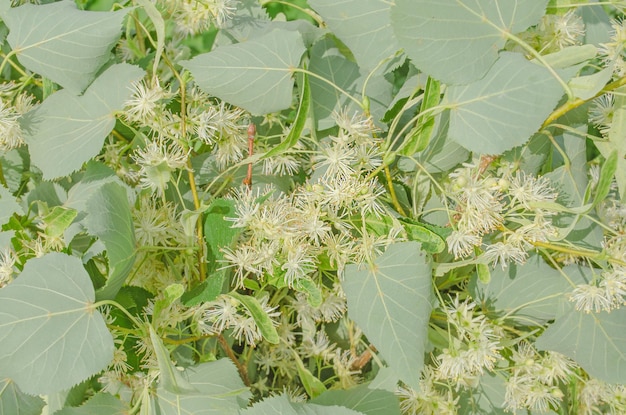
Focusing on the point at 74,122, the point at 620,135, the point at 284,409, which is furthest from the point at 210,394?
the point at 620,135

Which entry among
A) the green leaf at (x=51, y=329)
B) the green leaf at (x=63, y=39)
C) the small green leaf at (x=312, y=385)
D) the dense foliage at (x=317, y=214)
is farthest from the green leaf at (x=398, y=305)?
the green leaf at (x=63, y=39)

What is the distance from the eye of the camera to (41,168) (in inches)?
23.7

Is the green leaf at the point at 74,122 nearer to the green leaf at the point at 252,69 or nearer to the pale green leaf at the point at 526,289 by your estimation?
the green leaf at the point at 252,69

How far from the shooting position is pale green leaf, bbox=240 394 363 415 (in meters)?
0.53

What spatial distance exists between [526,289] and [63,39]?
1.67 ft

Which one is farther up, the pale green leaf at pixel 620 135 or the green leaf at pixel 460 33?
the green leaf at pixel 460 33

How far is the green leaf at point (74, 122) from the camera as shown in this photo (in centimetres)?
59

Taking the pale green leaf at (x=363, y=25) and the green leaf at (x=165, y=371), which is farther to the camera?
the pale green leaf at (x=363, y=25)

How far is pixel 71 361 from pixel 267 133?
303 mm

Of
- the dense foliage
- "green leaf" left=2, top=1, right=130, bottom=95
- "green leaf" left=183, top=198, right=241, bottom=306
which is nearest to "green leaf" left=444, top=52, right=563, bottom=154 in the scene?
the dense foliage

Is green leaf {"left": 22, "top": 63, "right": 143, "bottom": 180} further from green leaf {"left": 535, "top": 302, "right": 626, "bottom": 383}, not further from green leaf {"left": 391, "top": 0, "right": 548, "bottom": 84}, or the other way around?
green leaf {"left": 535, "top": 302, "right": 626, "bottom": 383}

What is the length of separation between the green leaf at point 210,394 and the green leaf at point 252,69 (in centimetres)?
25

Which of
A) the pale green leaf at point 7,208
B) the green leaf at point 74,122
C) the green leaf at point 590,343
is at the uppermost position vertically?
the green leaf at point 74,122

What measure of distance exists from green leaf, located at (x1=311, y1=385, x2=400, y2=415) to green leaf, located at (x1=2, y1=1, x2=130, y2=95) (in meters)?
0.38
